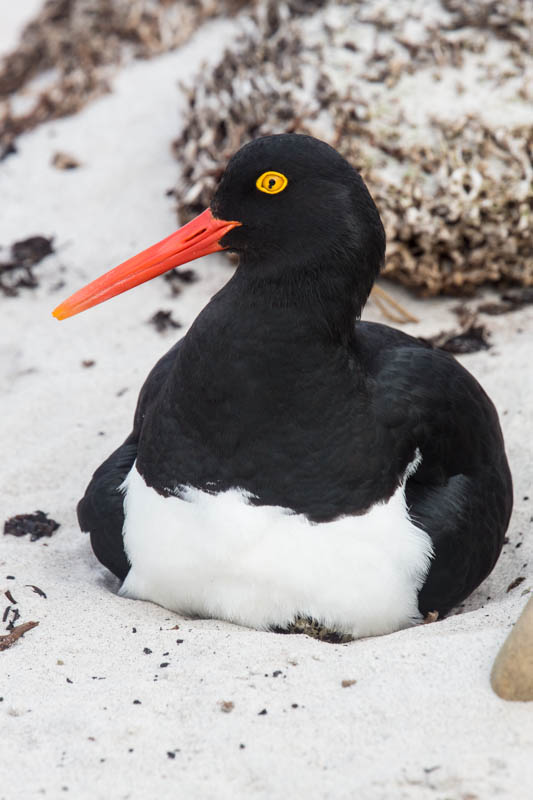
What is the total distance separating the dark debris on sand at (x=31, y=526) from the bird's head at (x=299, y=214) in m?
1.66

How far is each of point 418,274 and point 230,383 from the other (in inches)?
114

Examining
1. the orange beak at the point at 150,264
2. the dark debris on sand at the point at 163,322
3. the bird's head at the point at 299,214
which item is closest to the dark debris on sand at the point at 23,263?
the dark debris on sand at the point at 163,322

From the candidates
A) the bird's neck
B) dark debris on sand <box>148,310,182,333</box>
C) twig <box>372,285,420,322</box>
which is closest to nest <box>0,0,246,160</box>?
dark debris on sand <box>148,310,182,333</box>

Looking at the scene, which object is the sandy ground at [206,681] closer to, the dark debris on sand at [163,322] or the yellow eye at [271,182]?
the dark debris on sand at [163,322]

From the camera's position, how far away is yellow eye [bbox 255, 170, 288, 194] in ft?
12.2

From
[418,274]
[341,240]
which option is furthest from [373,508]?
[418,274]

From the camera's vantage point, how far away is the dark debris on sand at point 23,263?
6.78m

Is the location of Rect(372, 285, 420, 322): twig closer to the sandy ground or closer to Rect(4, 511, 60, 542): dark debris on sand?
the sandy ground

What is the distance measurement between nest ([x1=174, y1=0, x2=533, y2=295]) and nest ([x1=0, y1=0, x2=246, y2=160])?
7.11ft

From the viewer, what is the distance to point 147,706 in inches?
133

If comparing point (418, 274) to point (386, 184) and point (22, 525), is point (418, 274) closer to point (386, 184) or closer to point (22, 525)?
point (386, 184)

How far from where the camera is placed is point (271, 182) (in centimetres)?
373

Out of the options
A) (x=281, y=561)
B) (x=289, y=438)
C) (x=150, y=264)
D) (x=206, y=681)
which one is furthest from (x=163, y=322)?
(x=206, y=681)

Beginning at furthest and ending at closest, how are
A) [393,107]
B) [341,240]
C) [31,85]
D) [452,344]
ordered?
[31,85]
[393,107]
[452,344]
[341,240]
